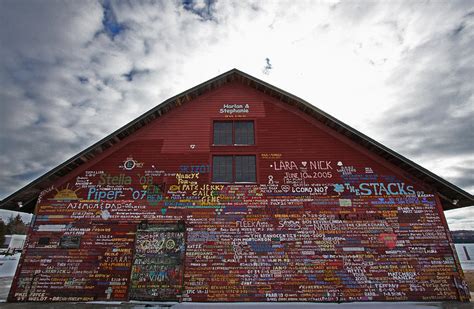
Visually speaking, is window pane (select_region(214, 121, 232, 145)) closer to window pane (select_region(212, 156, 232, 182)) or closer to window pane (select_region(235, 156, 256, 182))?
window pane (select_region(212, 156, 232, 182))

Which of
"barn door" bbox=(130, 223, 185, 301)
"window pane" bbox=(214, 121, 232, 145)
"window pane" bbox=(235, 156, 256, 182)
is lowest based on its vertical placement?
"barn door" bbox=(130, 223, 185, 301)

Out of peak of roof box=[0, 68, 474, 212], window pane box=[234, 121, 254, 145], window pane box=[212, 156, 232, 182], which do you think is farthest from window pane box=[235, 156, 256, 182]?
peak of roof box=[0, 68, 474, 212]

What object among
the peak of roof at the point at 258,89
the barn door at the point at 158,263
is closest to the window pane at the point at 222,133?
the peak of roof at the point at 258,89

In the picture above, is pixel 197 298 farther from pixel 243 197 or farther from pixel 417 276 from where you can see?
pixel 417 276

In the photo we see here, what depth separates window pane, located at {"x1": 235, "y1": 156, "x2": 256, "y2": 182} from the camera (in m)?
12.3

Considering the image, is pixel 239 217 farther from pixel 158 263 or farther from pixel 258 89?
pixel 258 89

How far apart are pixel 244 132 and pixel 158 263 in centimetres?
763

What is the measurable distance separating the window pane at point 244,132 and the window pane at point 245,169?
936 millimetres

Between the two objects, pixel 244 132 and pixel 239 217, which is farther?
pixel 244 132

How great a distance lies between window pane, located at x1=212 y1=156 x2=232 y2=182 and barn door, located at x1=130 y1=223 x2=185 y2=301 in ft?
9.51

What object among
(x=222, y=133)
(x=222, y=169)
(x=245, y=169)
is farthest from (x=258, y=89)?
(x=222, y=169)

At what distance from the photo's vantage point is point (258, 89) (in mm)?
14320

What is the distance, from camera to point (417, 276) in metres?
10.4

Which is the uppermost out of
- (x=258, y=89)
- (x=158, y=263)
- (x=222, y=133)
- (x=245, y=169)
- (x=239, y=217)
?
(x=258, y=89)
